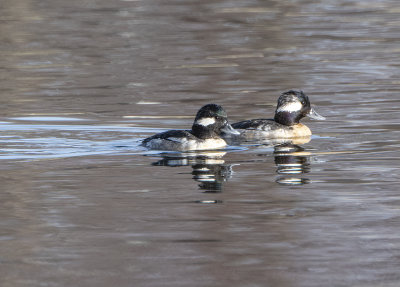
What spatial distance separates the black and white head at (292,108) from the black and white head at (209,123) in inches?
67.9

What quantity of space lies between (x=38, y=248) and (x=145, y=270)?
1.09 m

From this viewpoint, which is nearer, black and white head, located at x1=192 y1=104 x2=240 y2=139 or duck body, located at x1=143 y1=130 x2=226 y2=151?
duck body, located at x1=143 y1=130 x2=226 y2=151

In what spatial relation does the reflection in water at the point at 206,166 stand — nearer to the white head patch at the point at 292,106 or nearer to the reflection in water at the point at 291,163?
the reflection in water at the point at 291,163

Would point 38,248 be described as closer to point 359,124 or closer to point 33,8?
point 359,124

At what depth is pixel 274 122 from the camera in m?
15.0

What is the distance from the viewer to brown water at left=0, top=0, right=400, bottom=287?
7.34m

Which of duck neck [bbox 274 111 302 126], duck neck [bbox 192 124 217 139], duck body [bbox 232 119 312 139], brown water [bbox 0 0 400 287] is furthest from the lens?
duck neck [bbox 274 111 302 126]

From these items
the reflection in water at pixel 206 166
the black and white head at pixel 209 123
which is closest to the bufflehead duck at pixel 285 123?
the black and white head at pixel 209 123

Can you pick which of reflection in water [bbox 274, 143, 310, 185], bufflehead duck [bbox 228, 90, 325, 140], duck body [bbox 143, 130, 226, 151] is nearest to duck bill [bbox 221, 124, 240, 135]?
duck body [bbox 143, 130, 226, 151]

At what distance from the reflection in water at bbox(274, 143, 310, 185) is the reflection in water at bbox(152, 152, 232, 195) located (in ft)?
2.00

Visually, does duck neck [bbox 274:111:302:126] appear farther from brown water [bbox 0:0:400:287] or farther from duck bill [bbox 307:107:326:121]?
brown water [bbox 0:0:400:287]

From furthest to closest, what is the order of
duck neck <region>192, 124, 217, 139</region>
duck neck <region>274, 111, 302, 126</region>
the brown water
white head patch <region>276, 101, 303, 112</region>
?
white head patch <region>276, 101, 303, 112</region>
duck neck <region>274, 111, 302, 126</region>
duck neck <region>192, 124, 217, 139</region>
the brown water

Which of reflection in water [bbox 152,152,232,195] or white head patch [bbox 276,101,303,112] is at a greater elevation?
white head patch [bbox 276,101,303,112]

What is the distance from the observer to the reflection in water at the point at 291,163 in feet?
35.6
